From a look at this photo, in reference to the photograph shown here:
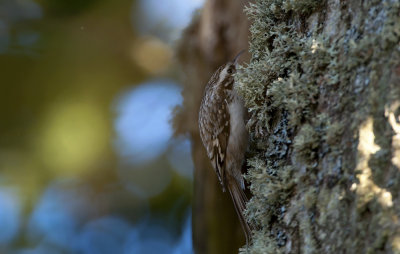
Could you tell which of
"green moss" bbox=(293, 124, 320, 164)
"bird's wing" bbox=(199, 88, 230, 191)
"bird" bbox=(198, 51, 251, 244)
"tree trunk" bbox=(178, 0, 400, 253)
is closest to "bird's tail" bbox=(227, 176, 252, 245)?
"bird" bbox=(198, 51, 251, 244)

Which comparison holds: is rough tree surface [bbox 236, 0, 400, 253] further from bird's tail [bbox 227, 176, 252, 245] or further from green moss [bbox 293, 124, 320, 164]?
bird's tail [bbox 227, 176, 252, 245]

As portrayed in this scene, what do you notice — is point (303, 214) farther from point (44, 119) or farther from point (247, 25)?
point (44, 119)

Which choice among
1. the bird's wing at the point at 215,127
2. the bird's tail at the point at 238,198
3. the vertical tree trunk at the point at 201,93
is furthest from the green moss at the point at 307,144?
the bird's wing at the point at 215,127

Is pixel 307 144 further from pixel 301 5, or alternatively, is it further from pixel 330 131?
pixel 301 5

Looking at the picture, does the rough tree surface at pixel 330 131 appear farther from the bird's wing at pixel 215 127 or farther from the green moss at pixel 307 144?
the bird's wing at pixel 215 127

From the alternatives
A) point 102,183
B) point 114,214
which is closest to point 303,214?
point 102,183

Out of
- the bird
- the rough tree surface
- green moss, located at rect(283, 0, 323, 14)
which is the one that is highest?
the bird
